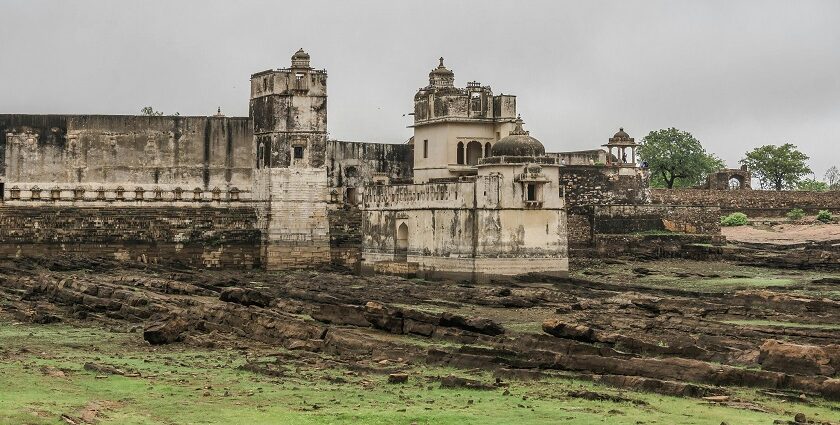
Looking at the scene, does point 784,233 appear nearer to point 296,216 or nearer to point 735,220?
point 735,220

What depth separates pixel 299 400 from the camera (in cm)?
1989

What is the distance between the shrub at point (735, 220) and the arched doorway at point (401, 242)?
56.4 feet

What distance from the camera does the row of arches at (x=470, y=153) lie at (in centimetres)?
5056

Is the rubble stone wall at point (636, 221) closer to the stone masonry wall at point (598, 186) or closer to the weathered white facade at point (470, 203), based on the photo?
the stone masonry wall at point (598, 186)

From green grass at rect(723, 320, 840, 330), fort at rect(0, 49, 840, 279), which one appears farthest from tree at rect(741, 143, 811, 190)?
green grass at rect(723, 320, 840, 330)

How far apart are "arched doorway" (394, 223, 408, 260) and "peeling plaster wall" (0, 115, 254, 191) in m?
6.61

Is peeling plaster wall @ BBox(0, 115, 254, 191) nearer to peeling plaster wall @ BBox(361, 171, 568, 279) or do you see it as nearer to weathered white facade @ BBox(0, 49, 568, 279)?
weathered white facade @ BBox(0, 49, 568, 279)

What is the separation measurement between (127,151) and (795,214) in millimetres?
27839

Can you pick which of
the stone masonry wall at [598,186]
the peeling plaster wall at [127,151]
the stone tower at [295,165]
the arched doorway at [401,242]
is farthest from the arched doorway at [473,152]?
the peeling plaster wall at [127,151]

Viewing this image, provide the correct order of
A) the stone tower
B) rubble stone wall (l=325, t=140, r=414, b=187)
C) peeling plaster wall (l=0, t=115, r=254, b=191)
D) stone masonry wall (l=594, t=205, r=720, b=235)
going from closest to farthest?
the stone tower, peeling plaster wall (l=0, t=115, r=254, b=191), rubble stone wall (l=325, t=140, r=414, b=187), stone masonry wall (l=594, t=205, r=720, b=235)

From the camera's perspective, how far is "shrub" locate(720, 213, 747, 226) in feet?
199

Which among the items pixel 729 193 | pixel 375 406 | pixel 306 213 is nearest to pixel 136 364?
pixel 375 406

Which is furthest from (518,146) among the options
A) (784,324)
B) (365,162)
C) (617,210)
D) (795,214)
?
(795,214)

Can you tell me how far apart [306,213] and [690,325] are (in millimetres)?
24783
